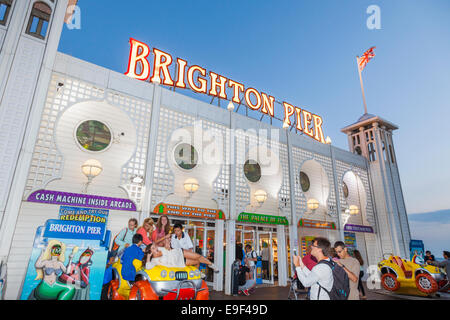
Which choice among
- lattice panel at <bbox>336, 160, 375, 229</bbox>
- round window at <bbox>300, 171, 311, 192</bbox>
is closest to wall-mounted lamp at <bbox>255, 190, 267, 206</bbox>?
round window at <bbox>300, 171, 311, 192</bbox>

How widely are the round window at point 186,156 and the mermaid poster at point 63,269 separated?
5678 mm

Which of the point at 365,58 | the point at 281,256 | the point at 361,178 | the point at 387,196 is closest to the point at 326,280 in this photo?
the point at 281,256

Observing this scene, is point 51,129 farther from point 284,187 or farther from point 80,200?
point 284,187

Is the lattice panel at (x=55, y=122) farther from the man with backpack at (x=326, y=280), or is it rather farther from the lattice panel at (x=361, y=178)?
the lattice panel at (x=361, y=178)

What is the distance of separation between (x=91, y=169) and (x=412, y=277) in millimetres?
12452

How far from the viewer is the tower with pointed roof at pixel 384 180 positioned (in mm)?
16875

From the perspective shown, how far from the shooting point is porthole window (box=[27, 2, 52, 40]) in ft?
27.2

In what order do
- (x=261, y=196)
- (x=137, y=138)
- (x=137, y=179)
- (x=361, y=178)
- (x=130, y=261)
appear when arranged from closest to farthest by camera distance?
1. (x=130, y=261)
2. (x=137, y=179)
3. (x=137, y=138)
4. (x=261, y=196)
5. (x=361, y=178)

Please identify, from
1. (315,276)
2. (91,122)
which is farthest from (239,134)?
(315,276)

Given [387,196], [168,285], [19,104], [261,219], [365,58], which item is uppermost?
[365,58]

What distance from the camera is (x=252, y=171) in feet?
43.3

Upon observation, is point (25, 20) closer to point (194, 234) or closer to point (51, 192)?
point (51, 192)

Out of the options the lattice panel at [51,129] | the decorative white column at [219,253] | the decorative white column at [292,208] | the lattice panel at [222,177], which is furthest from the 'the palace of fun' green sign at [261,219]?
the lattice panel at [51,129]

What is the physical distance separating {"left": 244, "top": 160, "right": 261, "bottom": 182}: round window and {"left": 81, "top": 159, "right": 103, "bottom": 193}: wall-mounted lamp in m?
6.80
